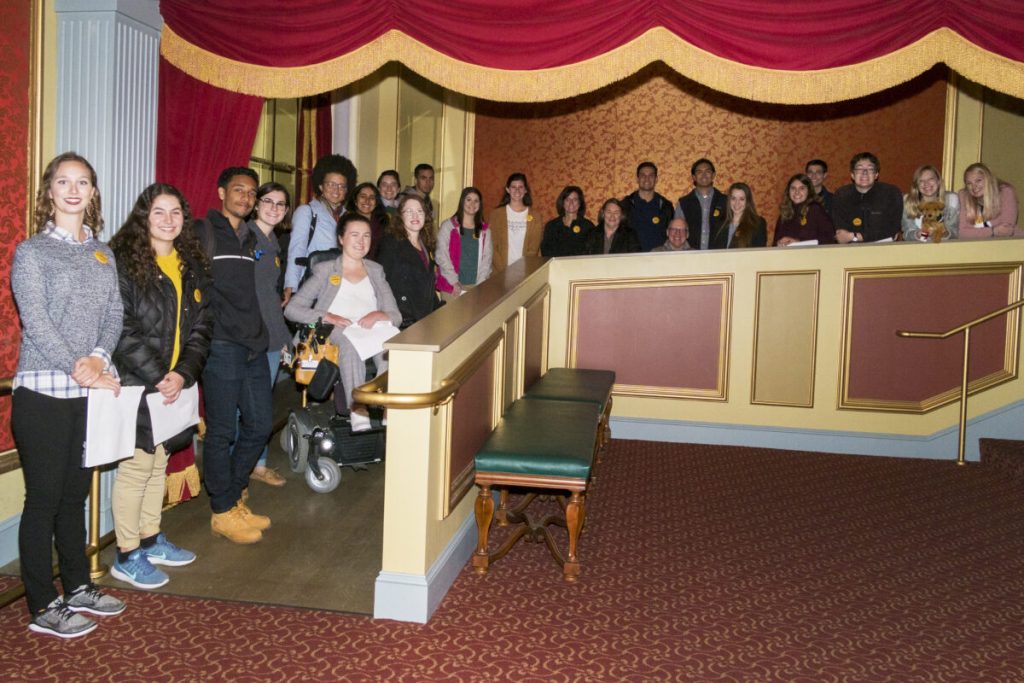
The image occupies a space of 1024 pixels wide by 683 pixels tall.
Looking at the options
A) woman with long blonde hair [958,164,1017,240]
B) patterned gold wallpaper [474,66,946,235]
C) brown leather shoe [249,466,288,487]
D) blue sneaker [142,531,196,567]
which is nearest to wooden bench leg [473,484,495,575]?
blue sneaker [142,531,196,567]

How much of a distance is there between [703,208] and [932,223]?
5.60ft

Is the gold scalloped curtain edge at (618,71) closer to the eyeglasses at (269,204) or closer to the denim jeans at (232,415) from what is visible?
the eyeglasses at (269,204)

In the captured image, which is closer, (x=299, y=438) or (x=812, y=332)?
(x=299, y=438)

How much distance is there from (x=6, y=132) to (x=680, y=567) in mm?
2926

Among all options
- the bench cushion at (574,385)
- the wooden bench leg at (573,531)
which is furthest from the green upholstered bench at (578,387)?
the wooden bench leg at (573,531)

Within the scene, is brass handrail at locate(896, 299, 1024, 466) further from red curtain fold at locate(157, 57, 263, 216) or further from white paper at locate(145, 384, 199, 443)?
white paper at locate(145, 384, 199, 443)

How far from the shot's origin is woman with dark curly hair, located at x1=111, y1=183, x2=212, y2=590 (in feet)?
10.8

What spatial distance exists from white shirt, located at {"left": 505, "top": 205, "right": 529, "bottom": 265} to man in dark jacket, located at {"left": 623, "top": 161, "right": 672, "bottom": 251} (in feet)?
2.74

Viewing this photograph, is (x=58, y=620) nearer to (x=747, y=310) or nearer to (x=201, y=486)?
(x=201, y=486)

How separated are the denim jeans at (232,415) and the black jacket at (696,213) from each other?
12.7 ft

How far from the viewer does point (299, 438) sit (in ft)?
15.8

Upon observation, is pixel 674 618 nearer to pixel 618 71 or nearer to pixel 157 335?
pixel 157 335

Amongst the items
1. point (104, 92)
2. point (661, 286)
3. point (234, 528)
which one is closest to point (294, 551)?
point (234, 528)

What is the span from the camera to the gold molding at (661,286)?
235 inches
